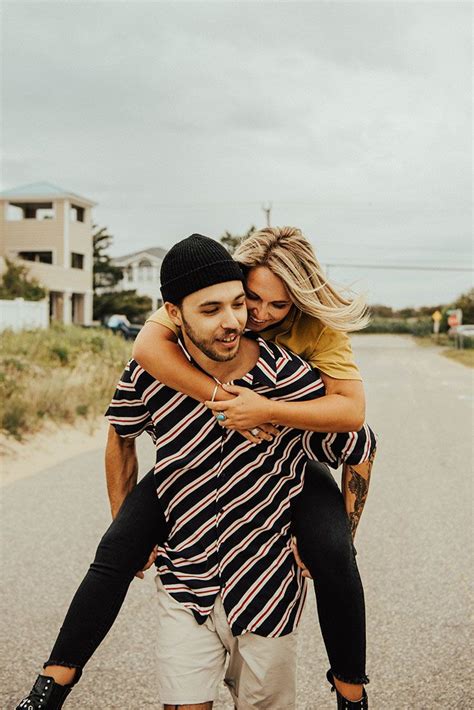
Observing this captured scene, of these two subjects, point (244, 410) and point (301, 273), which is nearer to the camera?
point (244, 410)

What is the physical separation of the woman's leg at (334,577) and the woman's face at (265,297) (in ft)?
1.96

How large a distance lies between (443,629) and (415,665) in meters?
0.61

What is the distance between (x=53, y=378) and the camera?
15.6 meters

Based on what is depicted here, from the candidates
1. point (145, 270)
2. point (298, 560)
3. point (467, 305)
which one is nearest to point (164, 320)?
point (298, 560)

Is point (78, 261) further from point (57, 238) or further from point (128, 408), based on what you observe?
point (128, 408)

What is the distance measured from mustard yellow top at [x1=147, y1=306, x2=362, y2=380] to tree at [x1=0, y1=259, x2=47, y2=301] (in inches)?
1726

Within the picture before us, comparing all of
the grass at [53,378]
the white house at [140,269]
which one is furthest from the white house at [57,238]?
the grass at [53,378]

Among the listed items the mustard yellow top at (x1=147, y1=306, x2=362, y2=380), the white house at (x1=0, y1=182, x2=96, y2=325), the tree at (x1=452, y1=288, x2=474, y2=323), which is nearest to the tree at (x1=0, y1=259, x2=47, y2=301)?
the white house at (x1=0, y1=182, x2=96, y2=325)

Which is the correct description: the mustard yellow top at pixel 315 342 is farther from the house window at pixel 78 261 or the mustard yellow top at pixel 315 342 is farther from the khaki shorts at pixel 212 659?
the house window at pixel 78 261

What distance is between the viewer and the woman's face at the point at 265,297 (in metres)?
3.05

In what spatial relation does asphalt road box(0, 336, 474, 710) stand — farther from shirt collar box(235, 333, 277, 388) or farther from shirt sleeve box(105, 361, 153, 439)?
shirt collar box(235, 333, 277, 388)

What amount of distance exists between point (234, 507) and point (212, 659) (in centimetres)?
48

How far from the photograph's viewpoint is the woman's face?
3.05 m

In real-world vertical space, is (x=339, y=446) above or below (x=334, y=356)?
below
